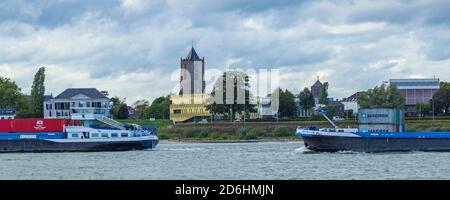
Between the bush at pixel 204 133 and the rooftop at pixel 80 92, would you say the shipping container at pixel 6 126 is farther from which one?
the rooftop at pixel 80 92

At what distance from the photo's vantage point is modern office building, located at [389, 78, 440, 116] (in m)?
188

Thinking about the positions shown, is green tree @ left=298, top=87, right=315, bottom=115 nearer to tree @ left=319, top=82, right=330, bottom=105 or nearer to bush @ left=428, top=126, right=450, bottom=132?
tree @ left=319, top=82, right=330, bottom=105

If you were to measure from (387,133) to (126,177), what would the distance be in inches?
1467

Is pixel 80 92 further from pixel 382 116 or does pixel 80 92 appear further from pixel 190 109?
pixel 382 116

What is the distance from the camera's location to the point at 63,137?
8875 centimetres

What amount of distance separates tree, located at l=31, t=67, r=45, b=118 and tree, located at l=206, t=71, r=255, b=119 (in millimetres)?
29882

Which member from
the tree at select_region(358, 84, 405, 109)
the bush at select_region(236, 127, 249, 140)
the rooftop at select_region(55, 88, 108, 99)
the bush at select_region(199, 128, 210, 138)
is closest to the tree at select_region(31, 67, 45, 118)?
the rooftop at select_region(55, 88, 108, 99)

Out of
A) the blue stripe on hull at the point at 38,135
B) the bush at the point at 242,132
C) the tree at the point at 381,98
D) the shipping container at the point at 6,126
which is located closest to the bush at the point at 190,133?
the bush at the point at 242,132

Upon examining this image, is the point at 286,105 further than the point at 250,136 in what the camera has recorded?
Yes

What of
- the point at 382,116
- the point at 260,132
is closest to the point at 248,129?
the point at 260,132

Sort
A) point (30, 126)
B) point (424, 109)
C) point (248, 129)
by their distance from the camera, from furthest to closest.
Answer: point (424, 109) < point (248, 129) < point (30, 126)

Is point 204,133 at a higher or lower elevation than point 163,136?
higher

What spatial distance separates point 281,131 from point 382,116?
159 ft
